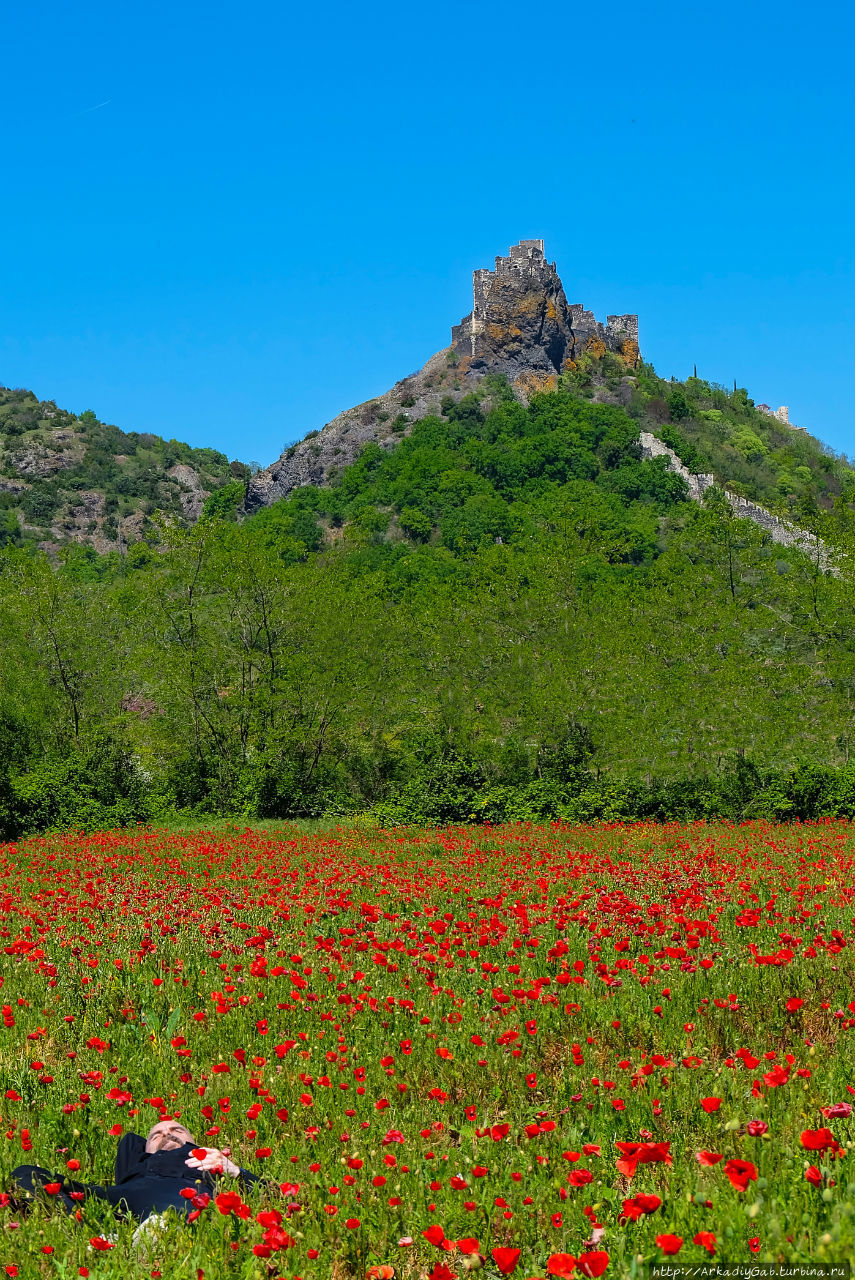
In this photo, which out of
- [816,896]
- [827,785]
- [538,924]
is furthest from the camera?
[827,785]

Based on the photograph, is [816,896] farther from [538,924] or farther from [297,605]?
[297,605]

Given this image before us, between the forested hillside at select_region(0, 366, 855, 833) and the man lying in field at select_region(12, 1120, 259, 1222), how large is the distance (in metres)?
17.7

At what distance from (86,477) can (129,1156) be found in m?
119

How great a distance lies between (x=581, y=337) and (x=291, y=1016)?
11648 centimetres

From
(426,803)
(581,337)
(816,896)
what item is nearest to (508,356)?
(581,337)

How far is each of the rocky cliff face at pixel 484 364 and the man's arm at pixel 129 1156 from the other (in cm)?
A: 9424

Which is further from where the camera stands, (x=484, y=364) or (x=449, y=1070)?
(x=484, y=364)

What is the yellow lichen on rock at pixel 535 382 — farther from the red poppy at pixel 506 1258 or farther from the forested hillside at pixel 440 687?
the red poppy at pixel 506 1258

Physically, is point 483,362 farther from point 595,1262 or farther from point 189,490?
point 595,1262

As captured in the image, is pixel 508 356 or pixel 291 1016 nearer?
pixel 291 1016

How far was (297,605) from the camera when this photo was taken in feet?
96.4

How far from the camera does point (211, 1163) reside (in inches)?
159

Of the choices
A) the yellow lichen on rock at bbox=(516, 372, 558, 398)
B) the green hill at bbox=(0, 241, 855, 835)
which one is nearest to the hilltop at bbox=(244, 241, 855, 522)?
the yellow lichen on rock at bbox=(516, 372, 558, 398)

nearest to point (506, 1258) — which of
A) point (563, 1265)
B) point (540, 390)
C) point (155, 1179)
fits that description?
point (563, 1265)
